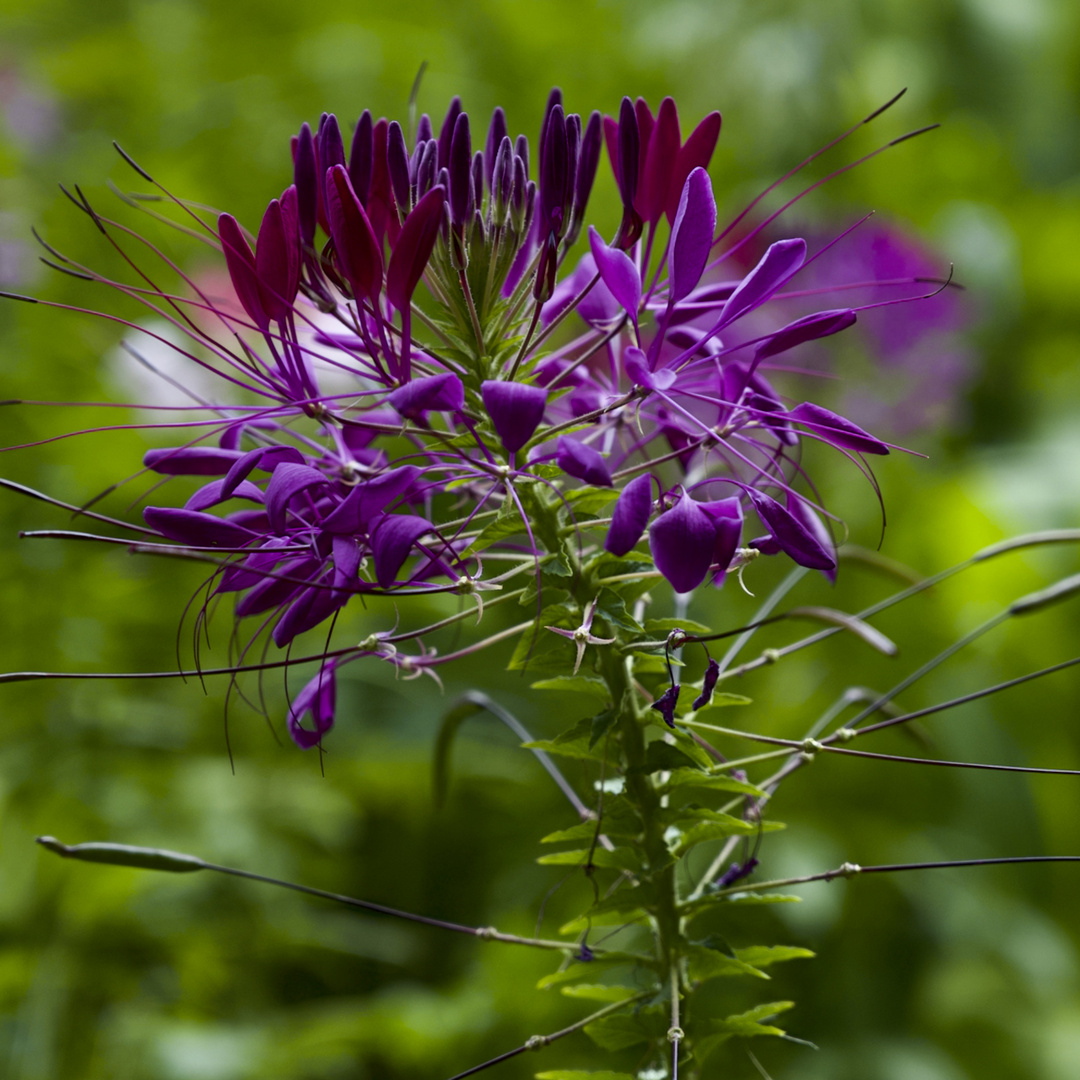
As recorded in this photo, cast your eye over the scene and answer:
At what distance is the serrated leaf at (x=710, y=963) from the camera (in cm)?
A: 31

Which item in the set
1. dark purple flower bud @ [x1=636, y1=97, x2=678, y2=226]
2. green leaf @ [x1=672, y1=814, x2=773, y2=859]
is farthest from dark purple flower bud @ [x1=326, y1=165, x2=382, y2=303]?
green leaf @ [x1=672, y1=814, x2=773, y2=859]

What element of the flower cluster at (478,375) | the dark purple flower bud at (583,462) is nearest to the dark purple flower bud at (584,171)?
the flower cluster at (478,375)

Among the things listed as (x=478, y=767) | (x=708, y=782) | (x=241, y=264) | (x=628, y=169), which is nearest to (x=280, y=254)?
(x=241, y=264)

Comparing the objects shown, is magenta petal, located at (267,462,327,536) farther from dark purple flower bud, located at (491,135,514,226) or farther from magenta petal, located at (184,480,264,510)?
dark purple flower bud, located at (491,135,514,226)

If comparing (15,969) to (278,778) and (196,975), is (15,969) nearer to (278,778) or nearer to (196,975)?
(196,975)

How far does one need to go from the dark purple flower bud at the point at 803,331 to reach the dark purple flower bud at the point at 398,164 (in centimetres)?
14

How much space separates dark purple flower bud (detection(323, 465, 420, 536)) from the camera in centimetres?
29

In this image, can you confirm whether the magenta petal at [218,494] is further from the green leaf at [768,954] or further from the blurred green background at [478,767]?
the blurred green background at [478,767]

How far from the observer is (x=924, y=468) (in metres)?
1.34

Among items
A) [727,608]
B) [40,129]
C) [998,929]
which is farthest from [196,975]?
[40,129]

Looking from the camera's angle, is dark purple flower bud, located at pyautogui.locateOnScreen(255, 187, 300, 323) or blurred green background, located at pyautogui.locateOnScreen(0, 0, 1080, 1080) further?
blurred green background, located at pyautogui.locateOnScreen(0, 0, 1080, 1080)

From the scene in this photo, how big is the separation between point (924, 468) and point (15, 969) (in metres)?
1.22

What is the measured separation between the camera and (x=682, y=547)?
0.85 feet

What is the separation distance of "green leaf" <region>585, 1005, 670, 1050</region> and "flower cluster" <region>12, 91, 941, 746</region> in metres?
0.13
